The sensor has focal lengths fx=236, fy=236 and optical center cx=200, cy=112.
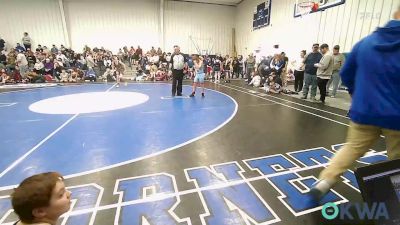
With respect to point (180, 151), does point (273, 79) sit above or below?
above

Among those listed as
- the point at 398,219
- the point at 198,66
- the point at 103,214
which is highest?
the point at 198,66

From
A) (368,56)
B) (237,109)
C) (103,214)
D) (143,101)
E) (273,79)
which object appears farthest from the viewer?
(273,79)

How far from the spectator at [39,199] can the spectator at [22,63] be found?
51.6 feet

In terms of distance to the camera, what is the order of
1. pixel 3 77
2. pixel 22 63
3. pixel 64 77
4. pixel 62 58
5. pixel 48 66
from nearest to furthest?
pixel 3 77, pixel 22 63, pixel 64 77, pixel 48 66, pixel 62 58

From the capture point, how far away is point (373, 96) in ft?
6.26

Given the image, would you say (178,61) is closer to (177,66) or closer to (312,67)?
(177,66)

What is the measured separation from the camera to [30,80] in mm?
13422

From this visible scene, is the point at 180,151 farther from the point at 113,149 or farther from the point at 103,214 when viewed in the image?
the point at 103,214

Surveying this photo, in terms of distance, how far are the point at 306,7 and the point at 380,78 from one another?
484 inches

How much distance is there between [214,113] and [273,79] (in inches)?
198

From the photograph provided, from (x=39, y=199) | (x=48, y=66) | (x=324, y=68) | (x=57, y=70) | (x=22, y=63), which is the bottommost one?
(x=57, y=70)

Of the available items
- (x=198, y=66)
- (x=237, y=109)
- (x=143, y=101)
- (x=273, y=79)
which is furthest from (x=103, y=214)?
(x=273, y=79)

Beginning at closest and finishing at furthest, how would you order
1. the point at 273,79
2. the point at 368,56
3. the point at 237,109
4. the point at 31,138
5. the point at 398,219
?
the point at 398,219 → the point at 368,56 → the point at 31,138 → the point at 237,109 → the point at 273,79
